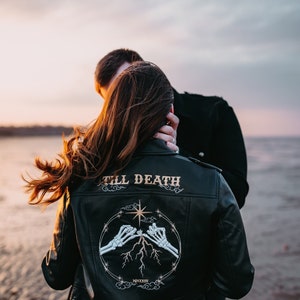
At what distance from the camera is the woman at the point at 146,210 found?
5.35ft

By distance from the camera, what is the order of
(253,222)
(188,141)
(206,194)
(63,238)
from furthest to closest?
(253,222) < (188,141) < (63,238) < (206,194)

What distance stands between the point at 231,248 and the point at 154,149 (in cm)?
52

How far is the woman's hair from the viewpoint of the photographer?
166cm

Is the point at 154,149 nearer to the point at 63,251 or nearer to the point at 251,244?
the point at 63,251

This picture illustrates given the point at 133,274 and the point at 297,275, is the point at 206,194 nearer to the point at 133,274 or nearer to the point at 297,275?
the point at 133,274

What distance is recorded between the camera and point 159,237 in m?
1.63

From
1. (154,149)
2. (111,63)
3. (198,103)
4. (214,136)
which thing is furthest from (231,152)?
(111,63)

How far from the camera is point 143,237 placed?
5.36 feet

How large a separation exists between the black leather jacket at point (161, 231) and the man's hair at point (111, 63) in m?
1.31

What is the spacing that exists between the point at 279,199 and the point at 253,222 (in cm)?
317

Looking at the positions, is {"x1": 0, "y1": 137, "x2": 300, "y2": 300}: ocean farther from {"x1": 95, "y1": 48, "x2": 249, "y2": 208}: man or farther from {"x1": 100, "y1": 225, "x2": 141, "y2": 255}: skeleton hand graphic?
{"x1": 100, "y1": 225, "x2": 141, "y2": 255}: skeleton hand graphic

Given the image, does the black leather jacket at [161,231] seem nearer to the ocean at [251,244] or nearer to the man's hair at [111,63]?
the man's hair at [111,63]

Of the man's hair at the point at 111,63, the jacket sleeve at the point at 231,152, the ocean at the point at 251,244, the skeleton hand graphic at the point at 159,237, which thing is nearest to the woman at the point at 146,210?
the skeleton hand graphic at the point at 159,237

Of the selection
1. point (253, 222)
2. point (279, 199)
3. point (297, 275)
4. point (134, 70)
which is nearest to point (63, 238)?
point (134, 70)
